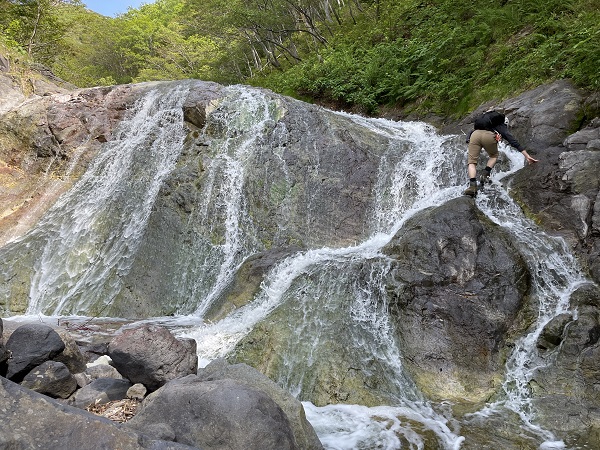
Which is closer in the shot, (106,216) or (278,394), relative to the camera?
(278,394)

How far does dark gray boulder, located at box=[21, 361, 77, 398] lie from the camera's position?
4902mm

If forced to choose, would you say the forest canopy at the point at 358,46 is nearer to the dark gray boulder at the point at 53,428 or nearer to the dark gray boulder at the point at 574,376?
the dark gray boulder at the point at 574,376

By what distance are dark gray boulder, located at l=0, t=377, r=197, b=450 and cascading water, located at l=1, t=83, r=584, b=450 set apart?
2.83m

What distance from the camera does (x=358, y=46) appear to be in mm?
21859

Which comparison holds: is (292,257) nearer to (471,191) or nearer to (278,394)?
(471,191)

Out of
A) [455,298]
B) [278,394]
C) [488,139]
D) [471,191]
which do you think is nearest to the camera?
[278,394]

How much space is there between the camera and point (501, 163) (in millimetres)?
10391

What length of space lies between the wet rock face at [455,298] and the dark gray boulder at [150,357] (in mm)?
3419

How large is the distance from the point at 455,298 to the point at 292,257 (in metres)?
3.47

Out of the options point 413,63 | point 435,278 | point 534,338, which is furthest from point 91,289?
point 413,63

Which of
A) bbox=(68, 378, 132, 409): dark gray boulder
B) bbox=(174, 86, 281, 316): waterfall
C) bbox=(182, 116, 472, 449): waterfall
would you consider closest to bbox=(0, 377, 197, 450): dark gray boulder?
bbox=(68, 378, 132, 409): dark gray boulder

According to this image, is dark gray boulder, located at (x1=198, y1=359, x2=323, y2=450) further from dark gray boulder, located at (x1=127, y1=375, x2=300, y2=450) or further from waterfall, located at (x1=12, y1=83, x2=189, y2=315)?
waterfall, located at (x1=12, y1=83, x2=189, y2=315)

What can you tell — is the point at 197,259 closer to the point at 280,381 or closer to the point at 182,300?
the point at 182,300

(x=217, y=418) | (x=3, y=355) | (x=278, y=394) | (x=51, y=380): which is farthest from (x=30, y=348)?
(x=278, y=394)
